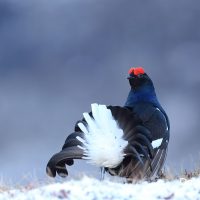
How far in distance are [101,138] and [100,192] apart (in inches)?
76.0

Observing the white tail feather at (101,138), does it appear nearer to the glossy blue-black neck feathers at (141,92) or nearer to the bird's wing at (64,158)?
the bird's wing at (64,158)

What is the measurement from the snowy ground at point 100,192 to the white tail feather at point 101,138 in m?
1.38

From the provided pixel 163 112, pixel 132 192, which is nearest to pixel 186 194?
pixel 132 192

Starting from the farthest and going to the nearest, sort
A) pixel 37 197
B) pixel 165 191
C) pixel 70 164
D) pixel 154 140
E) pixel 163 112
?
pixel 163 112 → pixel 154 140 → pixel 70 164 → pixel 165 191 → pixel 37 197

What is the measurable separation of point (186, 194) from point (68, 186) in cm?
138

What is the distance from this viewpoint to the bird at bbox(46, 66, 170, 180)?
7316 mm

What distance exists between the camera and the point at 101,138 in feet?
23.9

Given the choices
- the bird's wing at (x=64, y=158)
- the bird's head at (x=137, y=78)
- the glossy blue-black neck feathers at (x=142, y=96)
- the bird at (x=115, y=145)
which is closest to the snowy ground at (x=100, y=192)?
the bird's wing at (x=64, y=158)

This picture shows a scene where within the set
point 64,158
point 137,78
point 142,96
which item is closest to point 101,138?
point 64,158

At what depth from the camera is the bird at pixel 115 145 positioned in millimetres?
7316

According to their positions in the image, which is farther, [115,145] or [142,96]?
[142,96]

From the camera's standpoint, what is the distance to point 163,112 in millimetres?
8648

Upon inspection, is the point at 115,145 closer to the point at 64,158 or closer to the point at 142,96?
the point at 64,158

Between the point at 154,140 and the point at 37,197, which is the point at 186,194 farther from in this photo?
the point at 154,140
